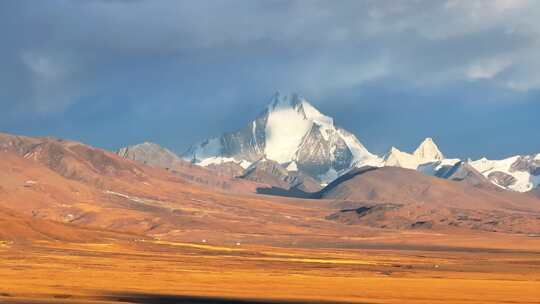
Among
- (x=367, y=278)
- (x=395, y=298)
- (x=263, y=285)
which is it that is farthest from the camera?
(x=367, y=278)

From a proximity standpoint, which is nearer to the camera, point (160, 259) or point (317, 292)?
point (317, 292)

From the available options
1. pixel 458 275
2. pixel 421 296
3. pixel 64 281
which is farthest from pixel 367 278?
pixel 64 281

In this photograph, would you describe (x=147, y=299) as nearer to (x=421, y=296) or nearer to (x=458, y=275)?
(x=421, y=296)

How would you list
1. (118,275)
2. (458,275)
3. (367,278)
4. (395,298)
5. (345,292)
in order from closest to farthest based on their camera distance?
(395,298) → (345,292) → (118,275) → (367,278) → (458,275)

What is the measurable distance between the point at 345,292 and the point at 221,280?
19160 mm

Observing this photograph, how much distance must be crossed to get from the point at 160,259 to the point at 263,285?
184 ft

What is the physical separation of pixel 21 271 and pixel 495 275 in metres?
63.0

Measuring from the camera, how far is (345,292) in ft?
346

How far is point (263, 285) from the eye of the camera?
371 feet

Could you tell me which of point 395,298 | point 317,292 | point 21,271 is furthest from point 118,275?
point 395,298

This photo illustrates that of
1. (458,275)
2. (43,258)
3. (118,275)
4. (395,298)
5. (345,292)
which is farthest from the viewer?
(43,258)

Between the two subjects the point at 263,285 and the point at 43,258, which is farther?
the point at 43,258

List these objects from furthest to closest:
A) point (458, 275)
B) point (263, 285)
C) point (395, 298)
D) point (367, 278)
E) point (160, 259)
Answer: point (160, 259), point (458, 275), point (367, 278), point (263, 285), point (395, 298)

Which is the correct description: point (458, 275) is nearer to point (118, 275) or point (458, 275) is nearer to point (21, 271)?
point (118, 275)
